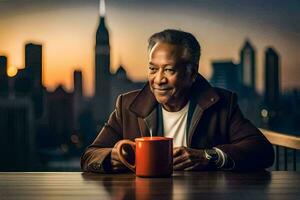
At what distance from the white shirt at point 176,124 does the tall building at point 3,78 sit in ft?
7.08

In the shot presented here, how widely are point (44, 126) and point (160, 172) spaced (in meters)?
2.56

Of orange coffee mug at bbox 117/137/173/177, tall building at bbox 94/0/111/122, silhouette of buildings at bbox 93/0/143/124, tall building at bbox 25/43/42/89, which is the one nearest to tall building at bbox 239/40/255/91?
silhouette of buildings at bbox 93/0/143/124

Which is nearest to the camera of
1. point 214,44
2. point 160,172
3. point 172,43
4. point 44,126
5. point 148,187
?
point 148,187

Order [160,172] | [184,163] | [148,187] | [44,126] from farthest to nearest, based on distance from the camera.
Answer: [44,126], [184,163], [160,172], [148,187]

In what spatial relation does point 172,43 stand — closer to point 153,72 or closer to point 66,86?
point 153,72

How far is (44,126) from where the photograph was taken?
149 inches

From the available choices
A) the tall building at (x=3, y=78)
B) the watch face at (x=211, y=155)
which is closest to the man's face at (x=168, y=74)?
the watch face at (x=211, y=155)

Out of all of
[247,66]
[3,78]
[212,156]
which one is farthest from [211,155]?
[3,78]

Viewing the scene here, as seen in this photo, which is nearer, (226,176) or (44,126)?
(226,176)

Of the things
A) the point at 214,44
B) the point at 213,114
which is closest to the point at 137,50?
the point at 214,44

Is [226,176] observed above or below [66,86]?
below

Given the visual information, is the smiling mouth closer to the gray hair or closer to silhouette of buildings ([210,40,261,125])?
the gray hair

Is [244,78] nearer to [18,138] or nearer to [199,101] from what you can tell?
[18,138]

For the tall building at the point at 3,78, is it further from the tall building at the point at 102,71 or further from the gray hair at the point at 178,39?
the gray hair at the point at 178,39
